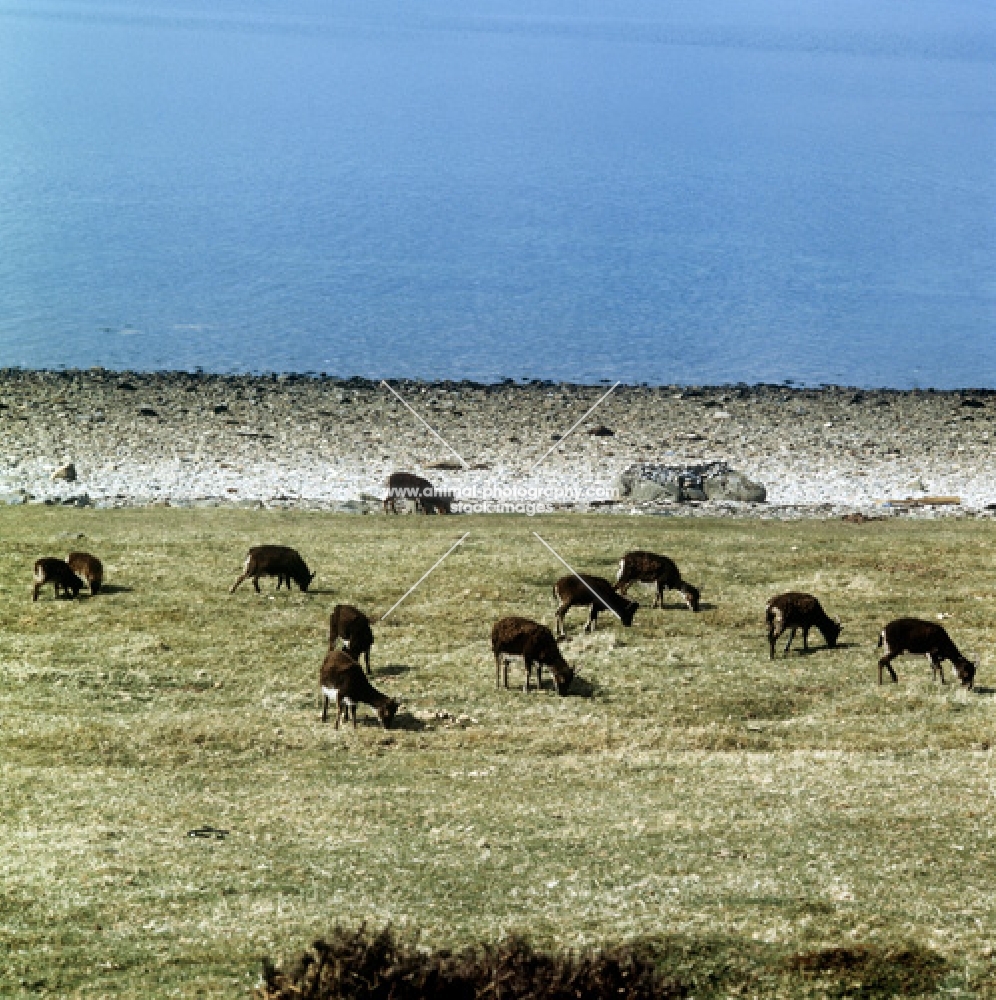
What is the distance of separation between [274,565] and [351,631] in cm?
521

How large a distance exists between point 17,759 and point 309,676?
17.4 feet

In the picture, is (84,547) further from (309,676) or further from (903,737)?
(903,737)

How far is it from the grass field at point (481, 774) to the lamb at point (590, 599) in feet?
1.39

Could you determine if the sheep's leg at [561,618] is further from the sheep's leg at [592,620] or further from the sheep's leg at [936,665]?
the sheep's leg at [936,665]

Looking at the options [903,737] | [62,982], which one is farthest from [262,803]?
[903,737]

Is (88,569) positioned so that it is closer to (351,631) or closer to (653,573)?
(351,631)

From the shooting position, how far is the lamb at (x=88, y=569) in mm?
28375

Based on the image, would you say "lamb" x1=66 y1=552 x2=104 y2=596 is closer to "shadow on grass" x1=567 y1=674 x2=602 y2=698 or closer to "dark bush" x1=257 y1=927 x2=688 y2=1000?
"shadow on grass" x1=567 y1=674 x2=602 y2=698

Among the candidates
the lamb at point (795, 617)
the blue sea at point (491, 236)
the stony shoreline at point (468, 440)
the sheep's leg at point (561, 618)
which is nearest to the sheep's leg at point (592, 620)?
the sheep's leg at point (561, 618)

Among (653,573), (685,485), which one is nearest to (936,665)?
(653,573)

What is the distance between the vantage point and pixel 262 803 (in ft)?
59.3

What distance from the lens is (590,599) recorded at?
2570cm

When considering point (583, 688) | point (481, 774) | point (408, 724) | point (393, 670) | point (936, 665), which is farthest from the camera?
point (393, 670)

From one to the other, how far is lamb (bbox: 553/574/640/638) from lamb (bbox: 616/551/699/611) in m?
1.36
